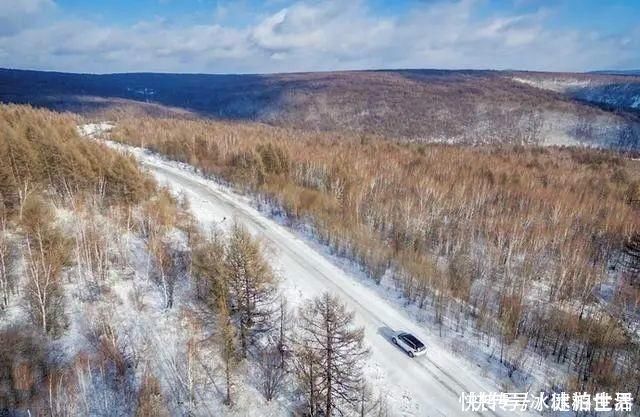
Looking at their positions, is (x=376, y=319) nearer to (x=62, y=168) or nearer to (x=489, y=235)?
(x=489, y=235)

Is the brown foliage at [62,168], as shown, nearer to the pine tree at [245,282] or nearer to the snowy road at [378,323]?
the snowy road at [378,323]

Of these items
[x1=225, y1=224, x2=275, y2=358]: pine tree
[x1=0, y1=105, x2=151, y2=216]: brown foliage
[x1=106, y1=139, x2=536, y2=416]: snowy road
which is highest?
[x1=0, y1=105, x2=151, y2=216]: brown foliage

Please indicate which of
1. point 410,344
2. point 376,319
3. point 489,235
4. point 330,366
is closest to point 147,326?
point 330,366

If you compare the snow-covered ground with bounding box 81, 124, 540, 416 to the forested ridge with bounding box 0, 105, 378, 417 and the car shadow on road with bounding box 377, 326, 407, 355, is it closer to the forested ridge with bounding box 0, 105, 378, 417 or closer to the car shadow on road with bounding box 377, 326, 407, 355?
the car shadow on road with bounding box 377, 326, 407, 355

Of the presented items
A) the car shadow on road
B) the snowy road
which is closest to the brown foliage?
the snowy road

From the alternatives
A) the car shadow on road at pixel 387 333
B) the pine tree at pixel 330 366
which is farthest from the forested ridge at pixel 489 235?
the pine tree at pixel 330 366

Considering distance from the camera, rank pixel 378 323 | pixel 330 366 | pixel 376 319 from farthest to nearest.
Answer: pixel 376 319, pixel 378 323, pixel 330 366
